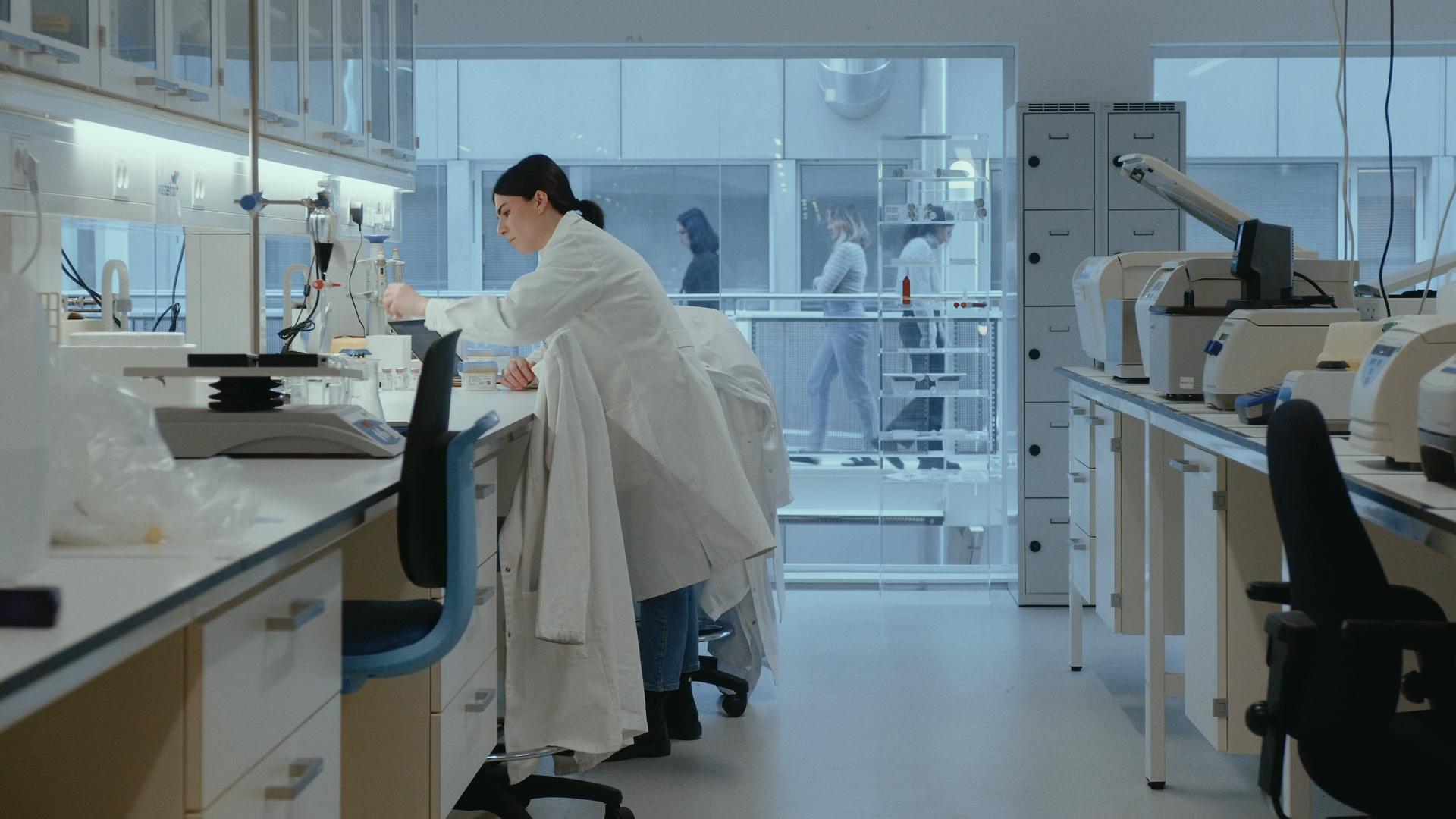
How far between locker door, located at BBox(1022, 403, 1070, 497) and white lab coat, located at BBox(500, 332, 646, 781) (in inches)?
107

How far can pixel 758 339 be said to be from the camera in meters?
5.60

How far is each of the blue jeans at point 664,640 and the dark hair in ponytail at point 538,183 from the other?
103 centimetres

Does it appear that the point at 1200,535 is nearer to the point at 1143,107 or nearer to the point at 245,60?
the point at 245,60

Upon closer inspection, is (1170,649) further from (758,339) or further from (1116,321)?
(758,339)

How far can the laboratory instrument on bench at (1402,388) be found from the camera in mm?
1948

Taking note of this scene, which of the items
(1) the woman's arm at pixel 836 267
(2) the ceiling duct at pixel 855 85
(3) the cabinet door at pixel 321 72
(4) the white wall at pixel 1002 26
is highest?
(4) the white wall at pixel 1002 26

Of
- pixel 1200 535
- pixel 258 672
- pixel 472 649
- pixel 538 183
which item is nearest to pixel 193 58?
pixel 538 183

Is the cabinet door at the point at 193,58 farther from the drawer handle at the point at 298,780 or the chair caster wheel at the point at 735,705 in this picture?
the chair caster wheel at the point at 735,705

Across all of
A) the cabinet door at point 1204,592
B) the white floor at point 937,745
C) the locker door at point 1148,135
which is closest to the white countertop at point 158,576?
the white floor at point 937,745

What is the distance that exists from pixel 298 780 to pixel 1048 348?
3934mm

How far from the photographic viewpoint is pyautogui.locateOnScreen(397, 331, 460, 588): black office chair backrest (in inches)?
72.1

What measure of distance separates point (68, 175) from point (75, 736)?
158 cm

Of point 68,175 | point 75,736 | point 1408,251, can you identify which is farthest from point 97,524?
point 1408,251

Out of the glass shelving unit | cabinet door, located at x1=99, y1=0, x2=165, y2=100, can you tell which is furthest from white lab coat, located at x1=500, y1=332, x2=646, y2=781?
the glass shelving unit
